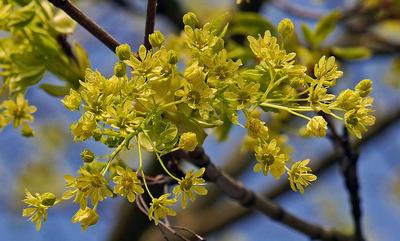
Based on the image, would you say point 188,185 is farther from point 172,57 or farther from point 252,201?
point 252,201

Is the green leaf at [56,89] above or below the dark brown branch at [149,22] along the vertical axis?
below

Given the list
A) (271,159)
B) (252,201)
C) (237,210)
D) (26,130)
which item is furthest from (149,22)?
(237,210)

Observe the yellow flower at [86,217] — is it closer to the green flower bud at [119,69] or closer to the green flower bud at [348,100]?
the green flower bud at [119,69]

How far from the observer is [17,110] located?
129 cm

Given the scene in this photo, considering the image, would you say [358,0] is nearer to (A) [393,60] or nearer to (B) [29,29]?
(A) [393,60]

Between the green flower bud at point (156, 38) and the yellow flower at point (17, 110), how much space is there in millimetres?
400

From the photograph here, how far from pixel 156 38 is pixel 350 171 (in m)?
0.84

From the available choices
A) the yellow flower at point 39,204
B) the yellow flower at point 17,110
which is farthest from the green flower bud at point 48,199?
the yellow flower at point 17,110

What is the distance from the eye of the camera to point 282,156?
998 mm

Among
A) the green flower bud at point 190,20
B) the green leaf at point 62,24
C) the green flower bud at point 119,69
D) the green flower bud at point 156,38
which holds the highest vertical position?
the green flower bud at point 190,20

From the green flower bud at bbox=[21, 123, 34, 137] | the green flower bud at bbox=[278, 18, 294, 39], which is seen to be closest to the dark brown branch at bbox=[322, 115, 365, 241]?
the green flower bud at bbox=[278, 18, 294, 39]

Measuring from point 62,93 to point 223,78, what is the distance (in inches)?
20.1

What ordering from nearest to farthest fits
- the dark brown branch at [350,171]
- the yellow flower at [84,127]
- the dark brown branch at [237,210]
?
the yellow flower at [84,127]
the dark brown branch at [350,171]
the dark brown branch at [237,210]

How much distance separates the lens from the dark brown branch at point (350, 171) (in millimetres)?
1610
